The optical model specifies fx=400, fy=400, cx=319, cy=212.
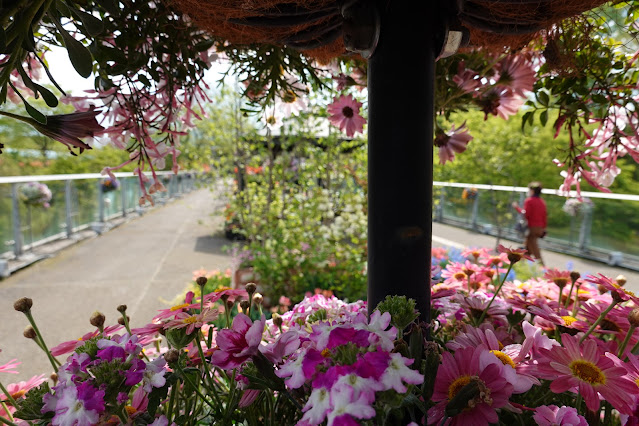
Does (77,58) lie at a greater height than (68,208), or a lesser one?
greater

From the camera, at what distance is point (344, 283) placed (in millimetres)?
3646

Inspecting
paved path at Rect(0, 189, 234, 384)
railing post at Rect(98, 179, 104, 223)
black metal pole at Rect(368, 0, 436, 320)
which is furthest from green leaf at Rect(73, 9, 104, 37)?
railing post at Rect(98, 179, 104, 223)

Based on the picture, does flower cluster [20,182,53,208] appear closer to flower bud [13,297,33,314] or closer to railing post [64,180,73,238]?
railing post [64,180,73,238]

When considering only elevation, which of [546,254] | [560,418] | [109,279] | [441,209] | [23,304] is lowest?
[546,254]

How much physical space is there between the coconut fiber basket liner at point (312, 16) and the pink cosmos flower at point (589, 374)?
1.94ft

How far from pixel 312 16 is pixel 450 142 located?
0.71 metres

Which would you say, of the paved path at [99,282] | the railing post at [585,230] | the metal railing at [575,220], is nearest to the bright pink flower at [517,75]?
the paved path at [99,282]

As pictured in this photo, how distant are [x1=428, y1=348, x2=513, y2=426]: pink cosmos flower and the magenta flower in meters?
0.29

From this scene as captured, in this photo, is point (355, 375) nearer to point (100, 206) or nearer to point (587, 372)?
point (587, 372)

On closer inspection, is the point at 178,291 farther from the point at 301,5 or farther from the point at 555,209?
the point at 555,209

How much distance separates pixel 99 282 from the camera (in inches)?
221

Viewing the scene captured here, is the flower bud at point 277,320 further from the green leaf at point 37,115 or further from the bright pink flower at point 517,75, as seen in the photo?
the bright pink flower at point 517,75

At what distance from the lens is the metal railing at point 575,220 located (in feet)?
24.2

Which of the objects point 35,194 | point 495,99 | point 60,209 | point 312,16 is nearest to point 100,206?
point 60,209
